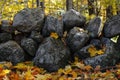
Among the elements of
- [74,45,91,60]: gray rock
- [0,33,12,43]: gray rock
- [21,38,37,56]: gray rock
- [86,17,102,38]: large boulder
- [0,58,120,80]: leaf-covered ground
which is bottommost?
[0,58,120,80]: leaf-covered ground

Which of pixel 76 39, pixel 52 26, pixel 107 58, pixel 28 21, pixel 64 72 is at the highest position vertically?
pixel 28 21

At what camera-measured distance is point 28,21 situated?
771 centimetres

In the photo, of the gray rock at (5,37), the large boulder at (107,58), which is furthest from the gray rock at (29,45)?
the large boulder at (107,58)

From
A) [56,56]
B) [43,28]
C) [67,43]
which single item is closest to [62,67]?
[56,56]

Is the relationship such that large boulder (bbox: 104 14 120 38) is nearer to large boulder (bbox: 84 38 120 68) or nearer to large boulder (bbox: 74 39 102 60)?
large boulder (bbox: 84 38 120 68)

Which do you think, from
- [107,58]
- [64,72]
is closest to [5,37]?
[64,72]

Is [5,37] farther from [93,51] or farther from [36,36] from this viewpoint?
[93,51]

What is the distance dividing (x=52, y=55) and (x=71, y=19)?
1.44 metres

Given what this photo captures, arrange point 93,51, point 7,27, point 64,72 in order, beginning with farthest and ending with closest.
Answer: point 7,27
point 93,51
point 64,72

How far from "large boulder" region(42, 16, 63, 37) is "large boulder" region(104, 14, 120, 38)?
4.78 feet

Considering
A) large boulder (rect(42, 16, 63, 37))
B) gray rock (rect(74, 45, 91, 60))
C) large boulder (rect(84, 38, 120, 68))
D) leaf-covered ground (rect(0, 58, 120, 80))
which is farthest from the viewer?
large boulder (rect(42, 16, 63, 37))

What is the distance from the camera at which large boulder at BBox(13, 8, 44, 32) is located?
771 cm

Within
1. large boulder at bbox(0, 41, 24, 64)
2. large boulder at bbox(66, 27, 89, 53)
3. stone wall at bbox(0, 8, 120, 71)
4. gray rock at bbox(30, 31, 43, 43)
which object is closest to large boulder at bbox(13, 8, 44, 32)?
stone wall at bbox(0, 8, 120, 71)

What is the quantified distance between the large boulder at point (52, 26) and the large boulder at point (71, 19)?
280 mm
